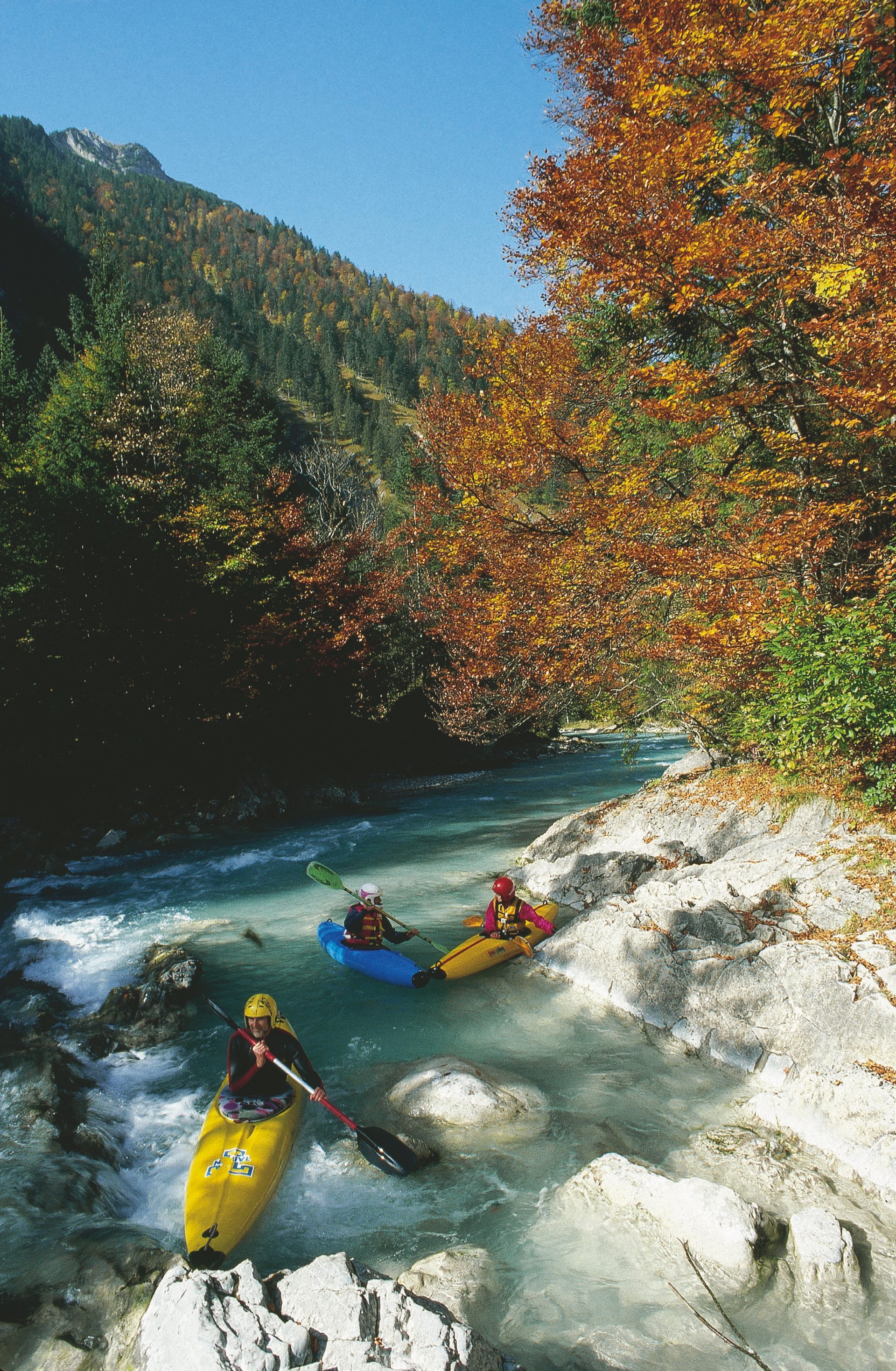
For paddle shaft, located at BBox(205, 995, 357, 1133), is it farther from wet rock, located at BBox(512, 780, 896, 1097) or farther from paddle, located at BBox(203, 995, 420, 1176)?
wet rock, located at BBox(512, 780, 896, 1097)

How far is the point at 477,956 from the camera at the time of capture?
24.3ft

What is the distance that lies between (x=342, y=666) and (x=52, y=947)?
41.2 ft

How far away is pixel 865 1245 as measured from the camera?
362cm

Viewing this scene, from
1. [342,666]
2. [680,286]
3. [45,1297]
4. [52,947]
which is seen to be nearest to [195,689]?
[342,666]

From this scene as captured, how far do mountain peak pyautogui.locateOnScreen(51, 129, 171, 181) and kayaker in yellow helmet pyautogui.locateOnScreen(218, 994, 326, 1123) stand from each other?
223138mm

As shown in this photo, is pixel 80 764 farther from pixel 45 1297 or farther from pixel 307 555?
pixel 45 1297

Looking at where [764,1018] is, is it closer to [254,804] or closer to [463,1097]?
[463,1097]

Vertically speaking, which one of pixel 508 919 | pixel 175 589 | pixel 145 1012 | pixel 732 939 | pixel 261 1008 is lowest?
pixel 145 1012

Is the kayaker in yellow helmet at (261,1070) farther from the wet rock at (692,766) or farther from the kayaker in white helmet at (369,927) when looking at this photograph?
the wet rock at (692,766)

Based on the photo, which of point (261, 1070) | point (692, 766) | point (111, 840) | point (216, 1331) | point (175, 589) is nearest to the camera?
point (216, 1331)

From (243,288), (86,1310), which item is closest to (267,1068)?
(86,1310)

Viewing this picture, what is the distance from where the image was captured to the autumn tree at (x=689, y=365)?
21.0ft

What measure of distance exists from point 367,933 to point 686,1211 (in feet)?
15.3

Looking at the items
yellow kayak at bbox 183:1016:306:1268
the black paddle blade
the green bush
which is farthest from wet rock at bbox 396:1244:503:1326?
the green bush
